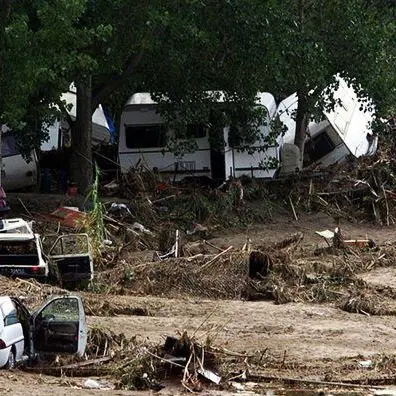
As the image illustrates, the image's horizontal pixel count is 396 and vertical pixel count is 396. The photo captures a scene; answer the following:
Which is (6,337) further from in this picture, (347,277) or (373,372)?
(347,277)

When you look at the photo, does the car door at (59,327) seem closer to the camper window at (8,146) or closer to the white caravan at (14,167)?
the white caravan at (14,167)

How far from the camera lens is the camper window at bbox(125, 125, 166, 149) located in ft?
96.1

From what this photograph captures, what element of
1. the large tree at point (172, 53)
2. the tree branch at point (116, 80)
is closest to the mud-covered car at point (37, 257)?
the large tree at point (172, 53)

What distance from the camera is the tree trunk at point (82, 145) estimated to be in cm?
2695

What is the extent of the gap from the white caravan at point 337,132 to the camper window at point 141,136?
399 cm

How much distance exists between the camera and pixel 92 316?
17.0 metres

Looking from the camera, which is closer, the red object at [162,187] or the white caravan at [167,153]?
the red object at [162,187]

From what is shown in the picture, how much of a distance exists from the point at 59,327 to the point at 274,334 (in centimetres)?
455

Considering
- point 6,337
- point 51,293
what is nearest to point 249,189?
point 51,293

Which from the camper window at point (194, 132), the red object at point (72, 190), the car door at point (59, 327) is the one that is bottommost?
the car door at point (59, 327)

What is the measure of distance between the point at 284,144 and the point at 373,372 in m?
17.0

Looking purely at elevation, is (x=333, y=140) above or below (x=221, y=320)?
above

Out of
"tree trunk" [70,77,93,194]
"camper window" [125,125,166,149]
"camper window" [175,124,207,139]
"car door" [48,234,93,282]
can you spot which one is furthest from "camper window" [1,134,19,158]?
"car door" [48,234,93,282]

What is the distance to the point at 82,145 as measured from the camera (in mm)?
27406
